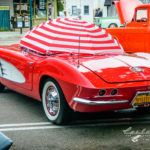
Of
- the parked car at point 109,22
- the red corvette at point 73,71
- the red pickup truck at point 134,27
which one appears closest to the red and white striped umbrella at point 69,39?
the red corvette at point 73,71

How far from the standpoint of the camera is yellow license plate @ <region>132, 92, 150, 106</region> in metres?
4.29

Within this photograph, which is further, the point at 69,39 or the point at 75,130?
the point at 69,39

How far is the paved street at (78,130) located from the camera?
399 cm

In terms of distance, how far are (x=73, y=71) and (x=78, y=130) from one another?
0.76 m

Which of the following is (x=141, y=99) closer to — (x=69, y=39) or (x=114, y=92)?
(x=114, y=92)

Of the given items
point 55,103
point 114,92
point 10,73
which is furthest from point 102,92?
point 10,73

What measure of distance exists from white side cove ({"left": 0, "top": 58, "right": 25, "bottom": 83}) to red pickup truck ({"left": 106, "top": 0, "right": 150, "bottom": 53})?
15.7 feet

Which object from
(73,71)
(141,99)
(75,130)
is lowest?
(75,130)

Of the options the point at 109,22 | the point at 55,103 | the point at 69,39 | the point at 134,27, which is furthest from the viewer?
the point at 109,22

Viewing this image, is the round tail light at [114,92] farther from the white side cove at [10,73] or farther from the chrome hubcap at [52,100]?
the white side cove at [10,73]

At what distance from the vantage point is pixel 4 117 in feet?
17.0

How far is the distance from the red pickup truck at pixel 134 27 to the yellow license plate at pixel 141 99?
5.52 m

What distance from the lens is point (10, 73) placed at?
587 centimetres

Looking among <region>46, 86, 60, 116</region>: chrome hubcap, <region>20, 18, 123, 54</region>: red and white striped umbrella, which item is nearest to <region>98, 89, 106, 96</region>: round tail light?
<region>46, 86, 60, 116</region>: chrome hubcap
